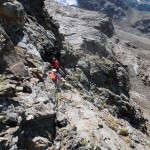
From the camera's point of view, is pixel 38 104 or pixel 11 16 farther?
pixel 11 16

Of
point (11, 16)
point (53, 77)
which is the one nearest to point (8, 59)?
point (11, 16)

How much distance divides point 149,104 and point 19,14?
1913 inches

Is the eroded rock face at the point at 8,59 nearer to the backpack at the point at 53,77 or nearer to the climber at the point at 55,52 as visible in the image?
the backpack at the point at 53,77

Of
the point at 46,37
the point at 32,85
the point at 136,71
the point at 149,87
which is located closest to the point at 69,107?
the point at 32,85

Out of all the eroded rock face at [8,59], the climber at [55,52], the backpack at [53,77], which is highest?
the eroded rock face at [8,59]

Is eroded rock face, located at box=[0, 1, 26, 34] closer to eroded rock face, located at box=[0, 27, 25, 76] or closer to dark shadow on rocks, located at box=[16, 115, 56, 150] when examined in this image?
eroded rock face, located at box=[0, 27, 25, 76]

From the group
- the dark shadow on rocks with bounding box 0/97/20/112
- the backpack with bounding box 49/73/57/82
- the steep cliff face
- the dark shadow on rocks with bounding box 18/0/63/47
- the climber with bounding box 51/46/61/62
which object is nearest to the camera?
the dark shadow on rocks with bounding box 0/97/20/112

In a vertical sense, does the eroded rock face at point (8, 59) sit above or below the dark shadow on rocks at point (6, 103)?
above

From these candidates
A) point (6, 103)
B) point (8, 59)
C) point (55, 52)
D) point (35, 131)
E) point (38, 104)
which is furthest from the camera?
point (55, 52)

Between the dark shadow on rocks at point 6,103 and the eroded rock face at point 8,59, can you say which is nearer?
the dark shadow on rocks at point 6,103

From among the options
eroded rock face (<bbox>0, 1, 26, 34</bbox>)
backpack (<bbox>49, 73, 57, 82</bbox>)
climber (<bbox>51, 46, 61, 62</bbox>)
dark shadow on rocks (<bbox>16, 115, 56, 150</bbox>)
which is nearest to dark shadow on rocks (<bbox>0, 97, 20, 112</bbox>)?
dark shadow on rocks (<bbox>16, 115, 56, 150</bbox>)

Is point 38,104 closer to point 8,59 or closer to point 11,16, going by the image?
point 8,59

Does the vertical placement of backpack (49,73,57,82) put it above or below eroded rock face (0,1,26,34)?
below

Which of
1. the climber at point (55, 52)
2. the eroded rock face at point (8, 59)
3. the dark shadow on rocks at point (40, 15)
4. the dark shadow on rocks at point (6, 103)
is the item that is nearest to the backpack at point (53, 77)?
the climber at point (55, 52)
